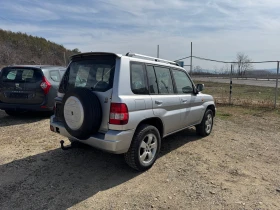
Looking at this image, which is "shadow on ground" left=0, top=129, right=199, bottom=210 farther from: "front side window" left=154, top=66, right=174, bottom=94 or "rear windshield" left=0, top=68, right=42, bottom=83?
"rear windshield" left=0, top=68, right=42, bottom=83

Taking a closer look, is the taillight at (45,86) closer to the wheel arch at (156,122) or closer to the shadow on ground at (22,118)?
the shadow on ground at (22,118)

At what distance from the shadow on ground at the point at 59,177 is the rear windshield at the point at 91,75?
134cm

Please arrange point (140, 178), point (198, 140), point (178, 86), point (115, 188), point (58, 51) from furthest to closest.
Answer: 1. point (58, 51)
2. point (198, 140)
3. point (178, 86)
4. point (140, 178)
5. point (115, 188)

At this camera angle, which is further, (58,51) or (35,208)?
(58,51)

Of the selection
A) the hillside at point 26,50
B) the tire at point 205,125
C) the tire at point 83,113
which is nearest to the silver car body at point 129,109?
the tire at point 83,113

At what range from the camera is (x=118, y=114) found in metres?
3.41

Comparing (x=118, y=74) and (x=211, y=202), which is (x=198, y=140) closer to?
(x=211, y=202)

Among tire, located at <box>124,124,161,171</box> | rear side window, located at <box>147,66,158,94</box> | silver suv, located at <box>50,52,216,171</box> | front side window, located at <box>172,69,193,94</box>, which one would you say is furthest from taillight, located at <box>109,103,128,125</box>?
front side window, located at <box>172,69,193,94</box>

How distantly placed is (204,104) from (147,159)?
248 cm

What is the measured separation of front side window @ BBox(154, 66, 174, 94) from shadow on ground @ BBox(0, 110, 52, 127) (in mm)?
4571

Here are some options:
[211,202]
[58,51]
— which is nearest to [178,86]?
[211,202]

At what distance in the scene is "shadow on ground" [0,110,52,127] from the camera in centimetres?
702

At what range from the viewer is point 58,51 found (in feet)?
135

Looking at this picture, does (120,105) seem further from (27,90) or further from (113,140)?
(27,90)
